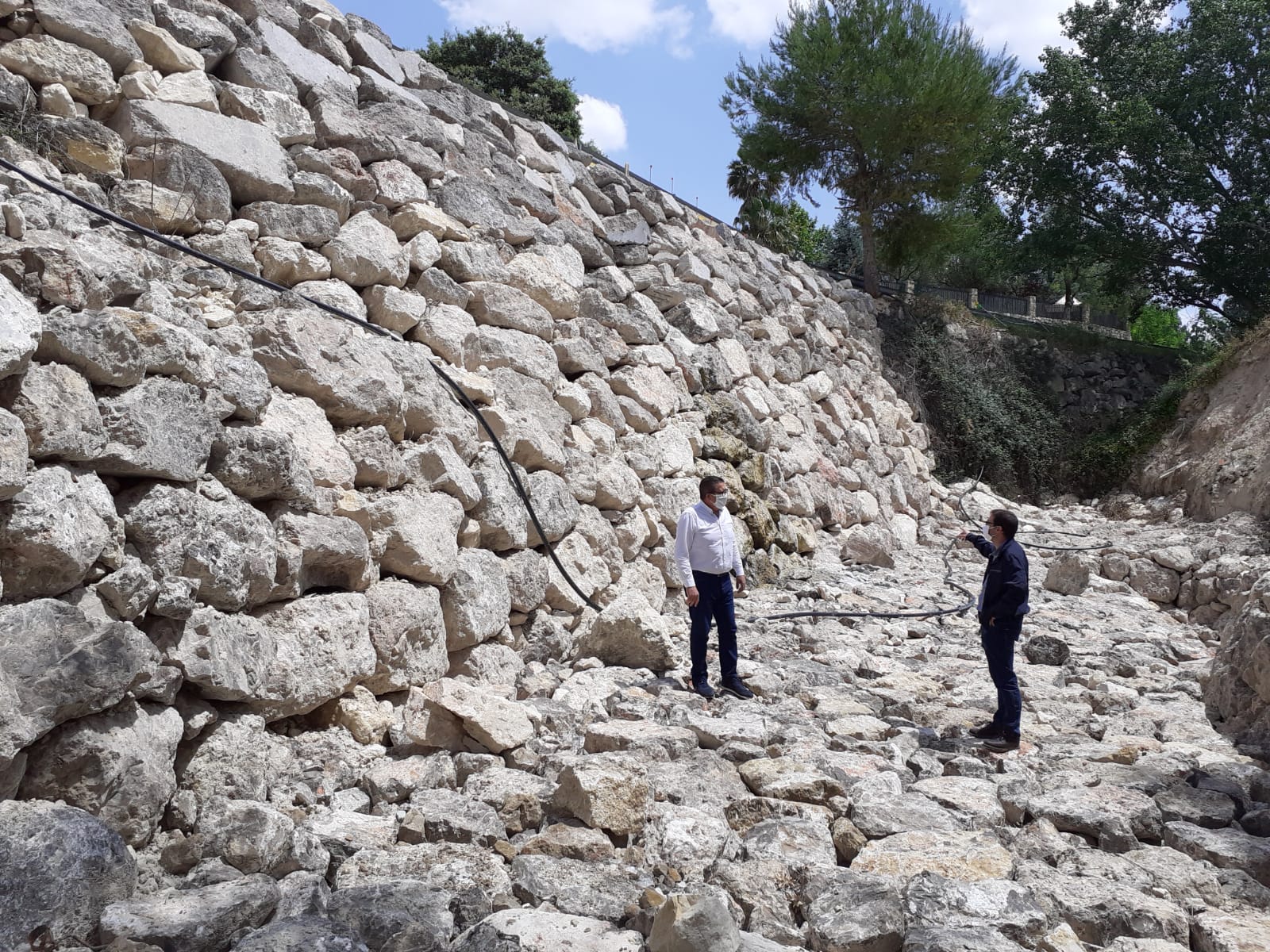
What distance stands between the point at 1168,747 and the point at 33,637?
15.1ft

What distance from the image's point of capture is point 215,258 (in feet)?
15.5

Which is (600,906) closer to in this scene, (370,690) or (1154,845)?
(370,690)

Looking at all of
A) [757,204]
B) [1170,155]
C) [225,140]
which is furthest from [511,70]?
[225,140]

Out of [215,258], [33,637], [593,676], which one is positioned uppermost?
[215,258]

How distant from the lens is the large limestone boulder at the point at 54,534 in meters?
2.86

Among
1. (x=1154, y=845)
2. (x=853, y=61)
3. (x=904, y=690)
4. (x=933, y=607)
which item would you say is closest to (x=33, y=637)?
(x=1154, y=845)

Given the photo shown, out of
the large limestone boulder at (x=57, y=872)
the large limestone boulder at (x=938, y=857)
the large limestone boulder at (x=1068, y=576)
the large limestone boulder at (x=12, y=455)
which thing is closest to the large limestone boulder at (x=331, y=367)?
the large limestone boulder at (x=12, y=455)

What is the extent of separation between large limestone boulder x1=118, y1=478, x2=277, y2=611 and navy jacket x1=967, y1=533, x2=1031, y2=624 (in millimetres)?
3363

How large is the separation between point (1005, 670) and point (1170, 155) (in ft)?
44.3

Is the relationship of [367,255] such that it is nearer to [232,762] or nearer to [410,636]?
[410,636]

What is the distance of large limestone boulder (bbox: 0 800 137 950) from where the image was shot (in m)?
2.31

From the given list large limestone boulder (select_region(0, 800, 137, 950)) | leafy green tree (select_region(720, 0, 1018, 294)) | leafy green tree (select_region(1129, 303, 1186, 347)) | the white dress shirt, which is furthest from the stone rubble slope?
leafy green tree (select_region(1129, 303, 1186, 347))

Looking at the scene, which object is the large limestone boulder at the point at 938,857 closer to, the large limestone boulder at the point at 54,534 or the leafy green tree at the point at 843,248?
the large limestone boulder at the point at 54,534

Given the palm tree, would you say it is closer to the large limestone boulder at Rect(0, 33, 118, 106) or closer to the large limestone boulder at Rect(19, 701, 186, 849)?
the large limestone boulder at Rect(0, 33, 118, 106)
